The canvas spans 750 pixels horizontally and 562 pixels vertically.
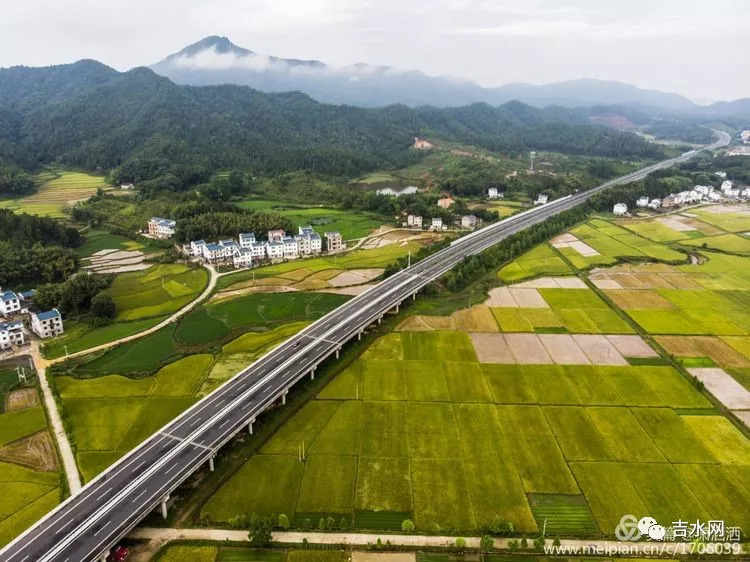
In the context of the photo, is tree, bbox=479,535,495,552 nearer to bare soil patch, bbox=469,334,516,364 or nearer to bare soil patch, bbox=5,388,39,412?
bare soil patch, bbox=469,334,516,364

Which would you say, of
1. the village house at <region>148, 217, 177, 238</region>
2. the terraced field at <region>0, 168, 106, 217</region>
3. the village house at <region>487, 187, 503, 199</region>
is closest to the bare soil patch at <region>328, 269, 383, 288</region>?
the village house at <region>148, 217, 177, 238</region>

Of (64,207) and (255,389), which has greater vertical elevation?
(64,207)

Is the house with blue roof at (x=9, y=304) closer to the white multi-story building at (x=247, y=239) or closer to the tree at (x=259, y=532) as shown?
the white multi-story building at (x=247, y=239)

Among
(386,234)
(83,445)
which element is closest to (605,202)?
(386,234)

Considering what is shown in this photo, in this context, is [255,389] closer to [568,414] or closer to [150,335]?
[150,335]

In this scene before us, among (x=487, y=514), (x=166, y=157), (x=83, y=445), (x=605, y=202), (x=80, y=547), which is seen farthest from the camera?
(x=166, y=157)

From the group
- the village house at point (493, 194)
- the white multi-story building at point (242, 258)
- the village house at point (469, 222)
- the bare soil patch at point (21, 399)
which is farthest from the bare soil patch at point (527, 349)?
the village house at point (493, 194)
